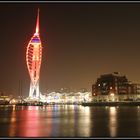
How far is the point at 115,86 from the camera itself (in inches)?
5320

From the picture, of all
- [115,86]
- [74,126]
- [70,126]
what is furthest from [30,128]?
[115,86]

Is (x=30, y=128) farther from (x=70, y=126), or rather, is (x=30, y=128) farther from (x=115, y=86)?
(x=115, y=86)

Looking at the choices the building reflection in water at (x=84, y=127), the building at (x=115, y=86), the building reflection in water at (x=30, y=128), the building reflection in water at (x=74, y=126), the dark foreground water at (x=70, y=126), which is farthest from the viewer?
the building at (x=115, y=86)

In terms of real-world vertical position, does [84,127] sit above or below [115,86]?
below

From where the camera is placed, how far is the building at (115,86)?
5266 inches

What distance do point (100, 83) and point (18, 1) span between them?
11760 cm

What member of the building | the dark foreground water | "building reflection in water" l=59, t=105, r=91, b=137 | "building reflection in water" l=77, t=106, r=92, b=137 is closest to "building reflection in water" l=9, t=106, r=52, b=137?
the dark foreground water

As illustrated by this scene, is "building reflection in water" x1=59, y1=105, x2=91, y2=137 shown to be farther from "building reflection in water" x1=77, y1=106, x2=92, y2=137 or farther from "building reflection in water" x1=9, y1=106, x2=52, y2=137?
"building reflection in water" x1=9, y1=106, x2=52, y2=137

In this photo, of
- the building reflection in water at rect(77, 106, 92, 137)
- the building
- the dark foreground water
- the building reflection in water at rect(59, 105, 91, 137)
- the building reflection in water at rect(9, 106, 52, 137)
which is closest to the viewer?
the building reflection in water at rect(59, 105, 91, 137)

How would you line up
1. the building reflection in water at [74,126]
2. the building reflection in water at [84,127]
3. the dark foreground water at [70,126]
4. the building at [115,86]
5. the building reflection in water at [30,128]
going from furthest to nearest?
the building at [115,86], the building reflection in water at [84,127], the building reflection in water at [30,128], the dark foreground water at [70,126], the building reflection in water at [74,126]

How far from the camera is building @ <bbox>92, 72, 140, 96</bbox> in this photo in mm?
133750

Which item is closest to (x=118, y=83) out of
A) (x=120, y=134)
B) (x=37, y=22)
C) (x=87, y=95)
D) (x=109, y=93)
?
(x=109, y=93)

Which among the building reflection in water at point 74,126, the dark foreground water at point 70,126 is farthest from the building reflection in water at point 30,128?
the building reflection in water at point 74,126

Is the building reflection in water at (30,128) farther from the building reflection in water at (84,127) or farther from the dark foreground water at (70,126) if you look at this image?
the building reflection in water at (84,127)
